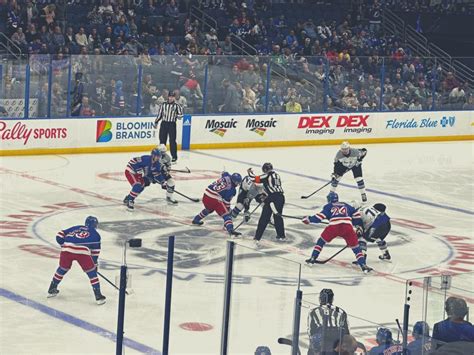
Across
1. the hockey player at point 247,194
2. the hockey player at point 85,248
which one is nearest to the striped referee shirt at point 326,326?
the hockey player at point 85,248

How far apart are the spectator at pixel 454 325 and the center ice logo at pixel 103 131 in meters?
16.8

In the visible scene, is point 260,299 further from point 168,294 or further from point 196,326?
point 168,294

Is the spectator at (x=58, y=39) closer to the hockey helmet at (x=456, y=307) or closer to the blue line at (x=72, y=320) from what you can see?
the blue line at (x=72, y=320)

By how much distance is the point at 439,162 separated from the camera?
24.5 meters

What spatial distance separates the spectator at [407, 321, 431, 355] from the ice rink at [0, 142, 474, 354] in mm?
137

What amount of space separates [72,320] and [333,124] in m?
16.4

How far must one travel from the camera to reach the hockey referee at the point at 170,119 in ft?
72.9

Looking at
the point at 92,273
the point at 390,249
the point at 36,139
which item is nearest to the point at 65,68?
the point at 36,139

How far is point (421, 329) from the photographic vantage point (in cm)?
709

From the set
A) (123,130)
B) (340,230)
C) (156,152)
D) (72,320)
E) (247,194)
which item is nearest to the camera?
(72,320)

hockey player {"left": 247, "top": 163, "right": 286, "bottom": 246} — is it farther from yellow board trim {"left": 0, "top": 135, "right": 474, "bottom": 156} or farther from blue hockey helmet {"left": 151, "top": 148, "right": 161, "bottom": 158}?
yellow board trim {"left": 0, "top": 135, "right": 474, "bottom": 156}

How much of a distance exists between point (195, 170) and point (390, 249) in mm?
6994

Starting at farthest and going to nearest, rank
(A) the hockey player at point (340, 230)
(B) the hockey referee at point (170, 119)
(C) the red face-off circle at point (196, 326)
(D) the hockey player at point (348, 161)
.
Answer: (B) the hockey referee at point (170, 119) < (D) the hockey player at point (348, 161) < (A) the hockey player at point (340, 230) < (C) the red face-off circle at point (196, 326)

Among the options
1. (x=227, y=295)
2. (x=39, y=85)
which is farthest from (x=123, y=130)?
(x=227, y=295)
